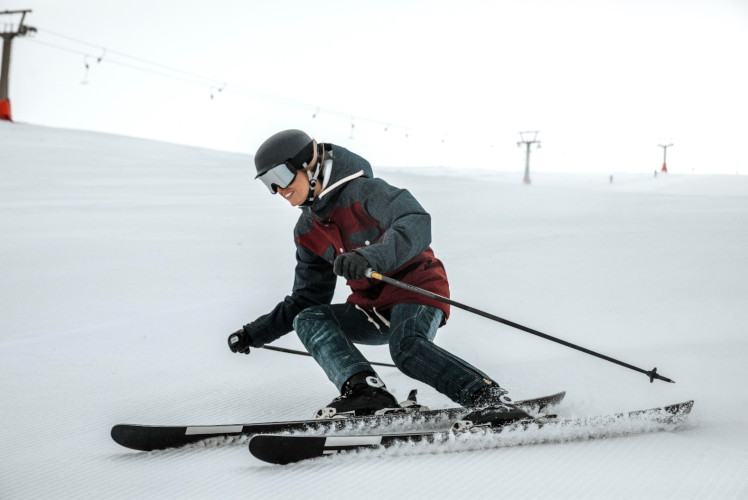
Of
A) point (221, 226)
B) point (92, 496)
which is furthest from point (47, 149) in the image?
point (92, 496)

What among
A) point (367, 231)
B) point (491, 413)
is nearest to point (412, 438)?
point (491, 413)

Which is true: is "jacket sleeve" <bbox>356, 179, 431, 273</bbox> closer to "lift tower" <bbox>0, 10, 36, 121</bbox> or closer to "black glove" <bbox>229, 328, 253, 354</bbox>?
"black glove" <bbox>229, 328, 253, 354</bbox>

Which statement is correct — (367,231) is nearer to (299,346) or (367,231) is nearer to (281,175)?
(281,175)

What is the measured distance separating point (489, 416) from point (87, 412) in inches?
62.9

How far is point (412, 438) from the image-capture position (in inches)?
79.1

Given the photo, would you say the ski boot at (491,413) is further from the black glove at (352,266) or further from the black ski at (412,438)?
the black glove at (352,266)

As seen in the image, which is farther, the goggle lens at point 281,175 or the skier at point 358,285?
the goggle lens at point 281,175

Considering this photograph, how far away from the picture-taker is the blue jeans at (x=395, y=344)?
7.18ft

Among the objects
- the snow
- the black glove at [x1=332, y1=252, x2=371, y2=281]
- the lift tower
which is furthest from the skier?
the lift tower

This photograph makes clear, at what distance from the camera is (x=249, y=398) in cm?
289

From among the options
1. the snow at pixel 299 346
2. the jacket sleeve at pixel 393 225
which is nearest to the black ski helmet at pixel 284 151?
the jacket sleeve at pixel 393 225

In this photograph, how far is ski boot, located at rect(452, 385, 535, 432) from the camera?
6.74ft

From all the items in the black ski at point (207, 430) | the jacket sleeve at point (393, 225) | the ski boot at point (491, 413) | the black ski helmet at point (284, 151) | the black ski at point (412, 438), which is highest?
the black ski helmet at point (284, 151)

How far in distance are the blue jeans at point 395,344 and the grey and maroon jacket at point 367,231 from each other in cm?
6
